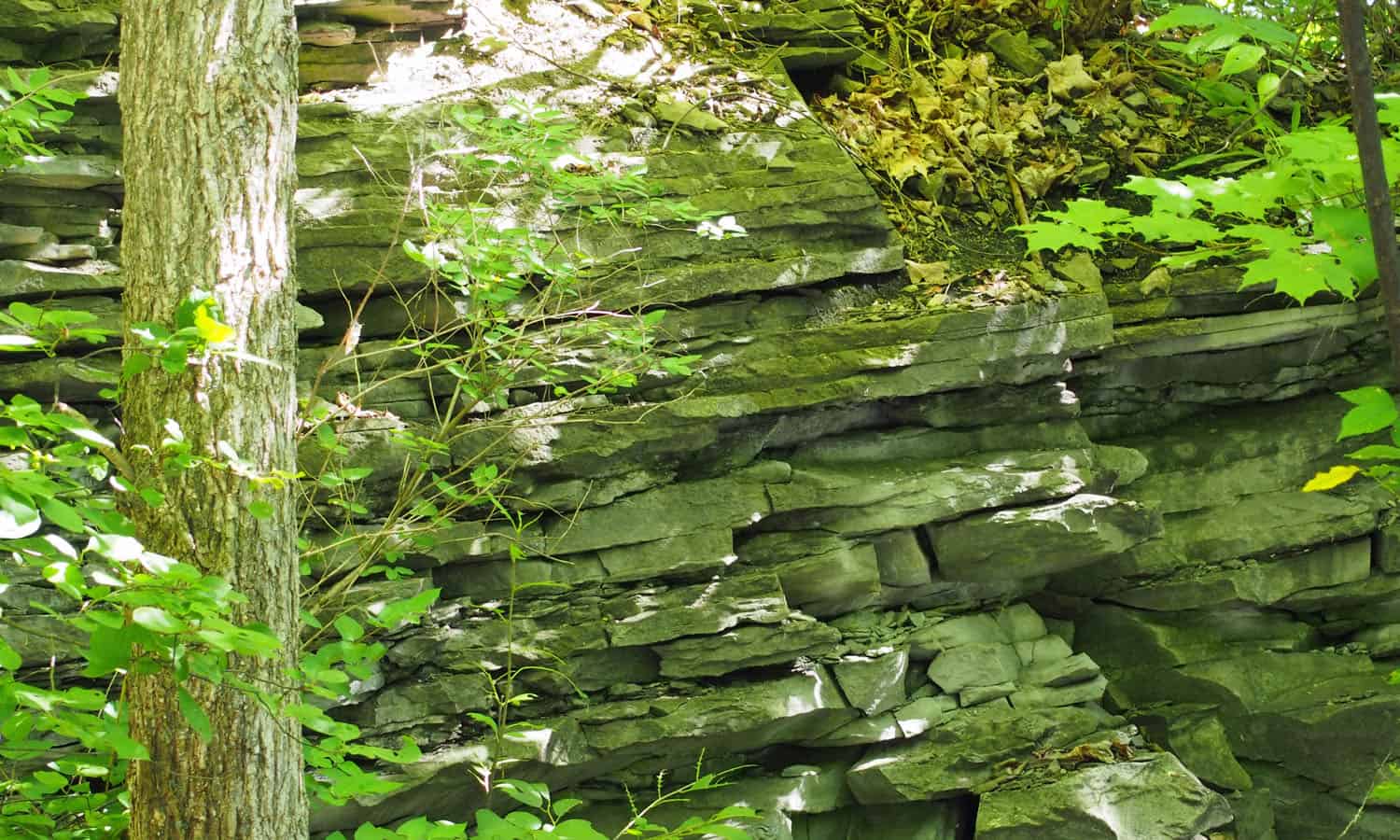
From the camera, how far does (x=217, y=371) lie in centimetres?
255

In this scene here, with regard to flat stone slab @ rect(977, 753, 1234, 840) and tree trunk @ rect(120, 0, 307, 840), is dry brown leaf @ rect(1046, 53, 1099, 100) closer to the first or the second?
flat stone slab @ rect(977, 753, 1234, 840)

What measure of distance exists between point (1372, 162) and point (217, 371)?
2.30m

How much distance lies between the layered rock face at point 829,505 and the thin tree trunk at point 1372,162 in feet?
9.13

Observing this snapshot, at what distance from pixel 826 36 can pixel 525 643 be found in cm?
340

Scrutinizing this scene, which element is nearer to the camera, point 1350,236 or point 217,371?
point 217,371

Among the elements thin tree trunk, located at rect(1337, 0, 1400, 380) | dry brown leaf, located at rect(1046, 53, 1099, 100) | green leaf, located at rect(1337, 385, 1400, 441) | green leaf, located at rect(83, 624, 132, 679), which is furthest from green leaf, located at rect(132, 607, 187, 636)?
dry brown leaf, located at rect(1046, 53, 1099, 100)

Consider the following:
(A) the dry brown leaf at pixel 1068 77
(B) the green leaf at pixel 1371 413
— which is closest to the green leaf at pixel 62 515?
(B) the green leaf at pixel 1371 413

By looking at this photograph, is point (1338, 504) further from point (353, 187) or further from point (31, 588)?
point (31, 588)

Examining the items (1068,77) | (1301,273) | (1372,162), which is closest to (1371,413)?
(1301,273)

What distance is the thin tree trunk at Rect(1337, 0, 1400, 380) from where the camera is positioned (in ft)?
5.84

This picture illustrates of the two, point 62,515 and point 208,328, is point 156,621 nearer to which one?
point 62,515

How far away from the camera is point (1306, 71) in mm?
5711

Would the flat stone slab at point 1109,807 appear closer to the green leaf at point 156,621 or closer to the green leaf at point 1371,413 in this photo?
the green leaf at point 1371,413

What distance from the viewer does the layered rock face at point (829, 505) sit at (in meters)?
4.25
